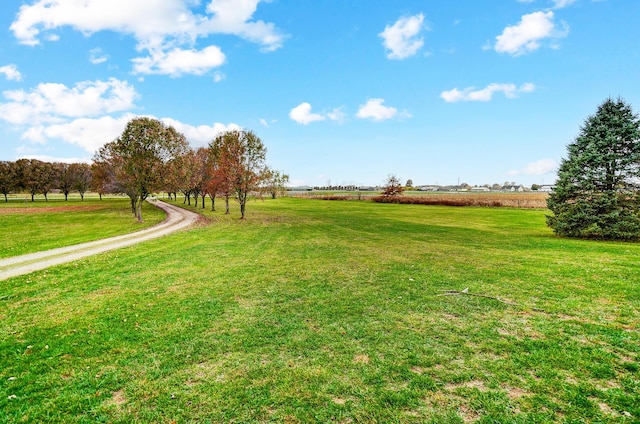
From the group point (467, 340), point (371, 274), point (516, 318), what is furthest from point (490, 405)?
point (371, 274)

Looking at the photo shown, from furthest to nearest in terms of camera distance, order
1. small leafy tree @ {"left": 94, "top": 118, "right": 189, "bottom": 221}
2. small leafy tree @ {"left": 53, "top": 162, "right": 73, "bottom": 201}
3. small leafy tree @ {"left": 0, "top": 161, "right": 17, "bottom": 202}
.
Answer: small leafy tree @ {"left": 53, "top": 162, "right": 73, "bottom": 201}, small leafy tree @ {"left": 0, "top": 161, "right": 17, "bottom": 202}, small leafy tree @ {"left": 94, "top": 118, "right": 189, "bottom": 221}

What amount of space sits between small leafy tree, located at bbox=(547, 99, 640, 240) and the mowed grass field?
9.26 m

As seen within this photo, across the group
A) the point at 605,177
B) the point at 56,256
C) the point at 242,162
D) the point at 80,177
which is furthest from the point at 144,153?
the point at 80,177

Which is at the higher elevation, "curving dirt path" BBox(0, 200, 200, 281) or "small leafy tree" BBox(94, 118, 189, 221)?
"small leafy tree" BBox(94, 118, 189, 221)

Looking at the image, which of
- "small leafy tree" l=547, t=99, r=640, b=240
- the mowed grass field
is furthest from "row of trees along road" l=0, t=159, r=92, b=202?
"small leafy tree" l=547, t=99, r=640, b=240

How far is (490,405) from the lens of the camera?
13.7 feet

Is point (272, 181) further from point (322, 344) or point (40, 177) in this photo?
point (40, 177)

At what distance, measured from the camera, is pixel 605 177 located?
62.8 feet

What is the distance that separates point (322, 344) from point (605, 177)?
75.3 ft

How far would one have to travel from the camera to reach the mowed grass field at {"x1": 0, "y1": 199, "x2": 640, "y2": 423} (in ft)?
13.9

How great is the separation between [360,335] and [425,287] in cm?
414

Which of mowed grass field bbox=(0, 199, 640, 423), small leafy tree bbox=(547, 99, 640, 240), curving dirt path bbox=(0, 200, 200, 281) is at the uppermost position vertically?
small leafy tree bbox=(547, 99, 640, 240)

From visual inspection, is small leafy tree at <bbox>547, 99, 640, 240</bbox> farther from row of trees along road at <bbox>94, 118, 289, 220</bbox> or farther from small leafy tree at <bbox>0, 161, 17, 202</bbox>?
small leafy tree at <bbox>0, 161, 17, 202</bbox>

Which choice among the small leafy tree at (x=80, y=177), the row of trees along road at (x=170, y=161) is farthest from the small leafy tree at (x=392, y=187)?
the small leafy tree at (x=80, y=177)
